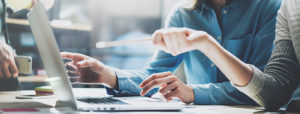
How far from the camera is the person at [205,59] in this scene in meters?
0.96

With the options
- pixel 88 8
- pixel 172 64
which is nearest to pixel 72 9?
pixel 88 8

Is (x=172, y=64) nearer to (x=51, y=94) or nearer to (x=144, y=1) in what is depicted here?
(x=51, y=94)

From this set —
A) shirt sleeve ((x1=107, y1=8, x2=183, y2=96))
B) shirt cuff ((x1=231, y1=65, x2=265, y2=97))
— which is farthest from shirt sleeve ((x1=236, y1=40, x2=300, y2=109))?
shirt sleeve ((x1=107, y1=8, x2=183, y2=96))

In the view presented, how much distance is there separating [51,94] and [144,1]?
7.42ft

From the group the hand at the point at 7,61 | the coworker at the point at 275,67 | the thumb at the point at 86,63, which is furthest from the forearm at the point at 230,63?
the hand at the point at 7,61

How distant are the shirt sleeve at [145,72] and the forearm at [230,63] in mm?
384

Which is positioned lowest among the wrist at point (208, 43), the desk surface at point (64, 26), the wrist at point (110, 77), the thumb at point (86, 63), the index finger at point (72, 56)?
the wrist at point (110, 77)

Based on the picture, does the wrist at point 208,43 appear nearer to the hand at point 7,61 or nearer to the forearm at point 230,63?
the forearm at point 230,63

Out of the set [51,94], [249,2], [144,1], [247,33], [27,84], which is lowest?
[27,84]

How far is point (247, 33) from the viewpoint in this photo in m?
1.21

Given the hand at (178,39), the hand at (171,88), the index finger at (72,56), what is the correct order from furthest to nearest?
the index finger at (72,56), the hand at (171,88), the hand at (178,39)

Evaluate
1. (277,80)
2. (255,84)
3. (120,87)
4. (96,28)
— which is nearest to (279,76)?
(277,80)

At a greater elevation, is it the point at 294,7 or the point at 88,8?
the point at 88,8

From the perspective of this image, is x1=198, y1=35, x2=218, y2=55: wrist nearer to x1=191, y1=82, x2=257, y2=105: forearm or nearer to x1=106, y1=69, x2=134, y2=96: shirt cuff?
x1=191, y1=82, x2=257, y2=105: forearm
